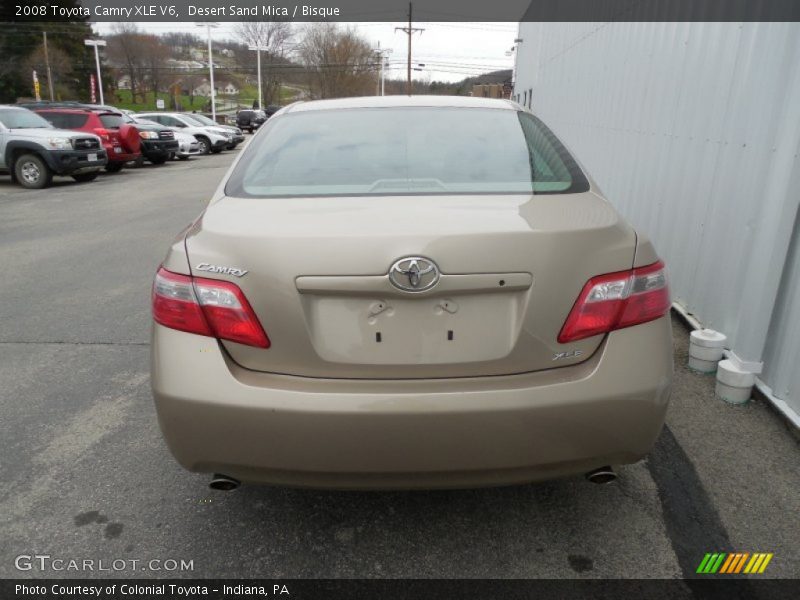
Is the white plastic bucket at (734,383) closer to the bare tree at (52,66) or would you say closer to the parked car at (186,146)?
the parked car at (186,146)

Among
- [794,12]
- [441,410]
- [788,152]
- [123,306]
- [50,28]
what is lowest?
[123,306]

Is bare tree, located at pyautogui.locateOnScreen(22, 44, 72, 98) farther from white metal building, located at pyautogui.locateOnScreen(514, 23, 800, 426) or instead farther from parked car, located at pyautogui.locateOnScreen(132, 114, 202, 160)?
white metal building, located at pyautogui.locateOnScreen(514, 23, 800, 426)

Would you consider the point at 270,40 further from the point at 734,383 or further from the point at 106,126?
the point at 734,383

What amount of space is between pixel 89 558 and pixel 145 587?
0.29m

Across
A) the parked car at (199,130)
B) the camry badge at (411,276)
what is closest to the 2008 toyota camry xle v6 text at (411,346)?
the camry badge at (411,276)

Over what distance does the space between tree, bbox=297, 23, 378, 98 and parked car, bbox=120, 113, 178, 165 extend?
49.4 metres

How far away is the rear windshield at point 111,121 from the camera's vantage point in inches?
657

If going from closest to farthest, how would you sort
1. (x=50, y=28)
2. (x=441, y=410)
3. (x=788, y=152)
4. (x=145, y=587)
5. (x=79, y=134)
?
(x=441, y=410) < (x=145, y=587) < (x=788, y=152) < (x=79, y=134) < (x=50, y=28)

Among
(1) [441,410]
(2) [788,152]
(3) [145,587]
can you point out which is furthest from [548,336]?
(2) [788,152]

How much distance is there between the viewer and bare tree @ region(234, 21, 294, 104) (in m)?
63.8

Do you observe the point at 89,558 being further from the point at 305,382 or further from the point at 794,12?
the point at 794,12

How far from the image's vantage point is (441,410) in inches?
74.8

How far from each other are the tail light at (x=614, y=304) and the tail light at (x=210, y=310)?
3.20 feet

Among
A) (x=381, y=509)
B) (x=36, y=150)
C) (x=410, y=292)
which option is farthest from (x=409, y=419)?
(x=36, y=150)
